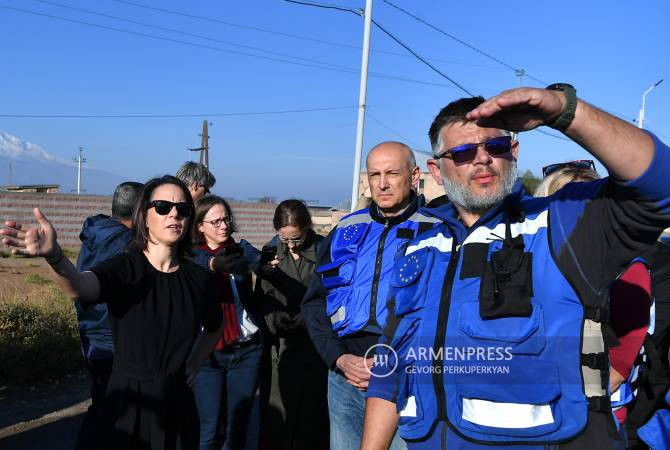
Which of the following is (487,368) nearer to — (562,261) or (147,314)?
(562,261)

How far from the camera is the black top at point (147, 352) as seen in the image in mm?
2799

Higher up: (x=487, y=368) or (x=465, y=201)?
(x=465, y=201)

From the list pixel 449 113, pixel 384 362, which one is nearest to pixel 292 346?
pixel 384 362

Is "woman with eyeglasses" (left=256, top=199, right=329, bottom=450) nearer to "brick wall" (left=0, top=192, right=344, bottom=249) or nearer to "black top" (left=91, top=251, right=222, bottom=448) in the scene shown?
"black top" (left=91, top=251, right=222, bottom=448)

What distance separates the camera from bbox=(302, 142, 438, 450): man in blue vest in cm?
306

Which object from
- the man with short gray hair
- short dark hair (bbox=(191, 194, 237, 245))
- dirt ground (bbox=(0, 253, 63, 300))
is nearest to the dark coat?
short dark hair (bbox=(191, 194, 237, 245))

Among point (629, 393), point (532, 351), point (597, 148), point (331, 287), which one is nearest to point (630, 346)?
point (629, 393)

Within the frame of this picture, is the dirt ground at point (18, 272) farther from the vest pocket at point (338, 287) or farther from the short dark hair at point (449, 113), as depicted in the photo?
the short dark hair at point (449, 113)

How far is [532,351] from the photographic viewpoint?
171cm

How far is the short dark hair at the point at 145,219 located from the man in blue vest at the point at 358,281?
76 centimetres

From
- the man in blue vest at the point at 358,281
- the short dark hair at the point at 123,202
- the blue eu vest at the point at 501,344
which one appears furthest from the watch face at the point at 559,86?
the short dark hair at the point at 123,202

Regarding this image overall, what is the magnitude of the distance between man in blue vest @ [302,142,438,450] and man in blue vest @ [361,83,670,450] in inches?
37.6

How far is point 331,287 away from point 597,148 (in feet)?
6.54

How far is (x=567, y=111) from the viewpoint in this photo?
1494 millimetres
